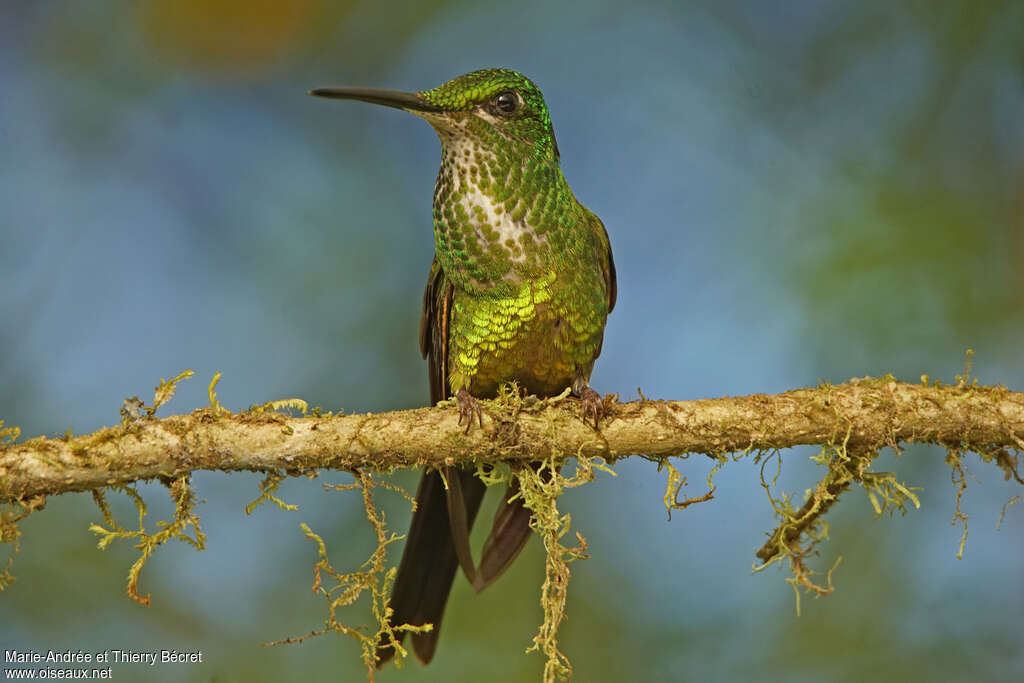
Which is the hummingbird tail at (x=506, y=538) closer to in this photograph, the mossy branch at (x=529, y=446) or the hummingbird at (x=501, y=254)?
the hummingbird at (x=501, y=254)

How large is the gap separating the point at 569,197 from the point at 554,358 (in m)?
0.67

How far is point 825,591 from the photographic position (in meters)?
2.77

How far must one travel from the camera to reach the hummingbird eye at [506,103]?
3.26 meters

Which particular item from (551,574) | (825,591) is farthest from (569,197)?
(825,591)

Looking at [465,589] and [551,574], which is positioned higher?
[465,589]

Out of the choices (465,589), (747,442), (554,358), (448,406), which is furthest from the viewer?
(465,589)

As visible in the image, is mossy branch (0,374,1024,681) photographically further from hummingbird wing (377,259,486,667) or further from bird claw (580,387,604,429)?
hummingbird wing (377,259,486,667)

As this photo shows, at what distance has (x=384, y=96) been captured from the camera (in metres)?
3.12

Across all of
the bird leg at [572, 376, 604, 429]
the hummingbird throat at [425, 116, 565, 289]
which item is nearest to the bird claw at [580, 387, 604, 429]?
the bird leg at [572, 376, 604, 429]

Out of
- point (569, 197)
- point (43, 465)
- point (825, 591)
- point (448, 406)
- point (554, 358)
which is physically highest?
point (569, 197)

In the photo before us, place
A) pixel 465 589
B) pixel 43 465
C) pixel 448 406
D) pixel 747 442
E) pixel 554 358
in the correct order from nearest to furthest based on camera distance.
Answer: pixel 43 465
pixel 747 442
pixel 448 406
pixel 554 358
pixel 465 589

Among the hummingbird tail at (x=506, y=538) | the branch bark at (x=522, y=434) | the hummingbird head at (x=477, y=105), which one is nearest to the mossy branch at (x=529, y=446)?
the branch bark at (x=522, y=434)

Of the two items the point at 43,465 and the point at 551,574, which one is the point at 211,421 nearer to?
the point at 43,465

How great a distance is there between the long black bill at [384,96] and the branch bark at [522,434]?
110 cm
